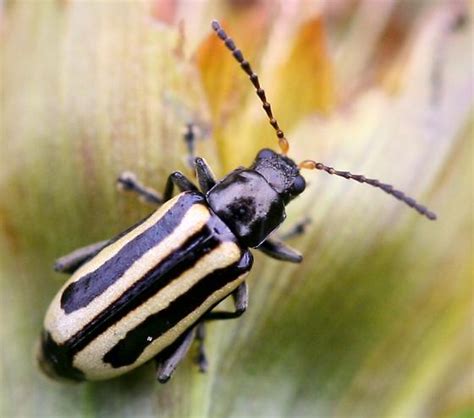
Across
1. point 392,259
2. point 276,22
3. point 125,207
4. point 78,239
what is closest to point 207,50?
point 276,22

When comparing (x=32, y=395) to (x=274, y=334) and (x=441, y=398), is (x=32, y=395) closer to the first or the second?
(x=274, y=334)

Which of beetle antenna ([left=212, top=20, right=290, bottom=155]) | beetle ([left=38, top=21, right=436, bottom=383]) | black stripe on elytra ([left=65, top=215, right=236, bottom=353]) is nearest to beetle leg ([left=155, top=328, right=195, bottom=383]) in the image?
beetle ([left=38, top=21, right=436, bottom=383])

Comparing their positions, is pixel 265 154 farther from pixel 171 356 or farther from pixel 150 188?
pixel 171 356

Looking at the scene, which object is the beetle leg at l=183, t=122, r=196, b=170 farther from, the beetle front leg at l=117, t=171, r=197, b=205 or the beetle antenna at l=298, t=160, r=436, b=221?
the beetle antenna at l=298, t=160, r=436, b=221

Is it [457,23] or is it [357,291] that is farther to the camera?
[457,23]

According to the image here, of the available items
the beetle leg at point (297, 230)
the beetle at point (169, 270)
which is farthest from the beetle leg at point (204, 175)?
the beetle leg at point (297, 230)

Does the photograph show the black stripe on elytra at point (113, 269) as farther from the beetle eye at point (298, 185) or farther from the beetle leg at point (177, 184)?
the beetle eye at point (298, 185)
